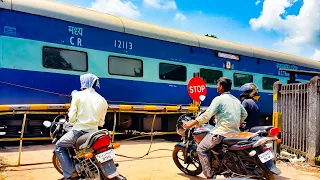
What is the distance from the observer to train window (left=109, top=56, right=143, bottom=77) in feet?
28.8

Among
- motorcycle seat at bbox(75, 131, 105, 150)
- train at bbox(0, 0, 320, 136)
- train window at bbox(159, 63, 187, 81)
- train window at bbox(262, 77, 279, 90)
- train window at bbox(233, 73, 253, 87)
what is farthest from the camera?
train window at bbox(262, 77, 279, 90)

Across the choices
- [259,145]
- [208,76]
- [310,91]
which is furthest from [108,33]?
[259,145]

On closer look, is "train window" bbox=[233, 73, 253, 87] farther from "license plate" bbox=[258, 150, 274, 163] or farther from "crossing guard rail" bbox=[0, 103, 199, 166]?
"license plate" bbox=[258, 150, 274, 163]

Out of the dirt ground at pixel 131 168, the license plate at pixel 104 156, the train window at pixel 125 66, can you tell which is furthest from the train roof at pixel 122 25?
the license plate at pixel 104 156

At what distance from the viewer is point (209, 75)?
11070mm

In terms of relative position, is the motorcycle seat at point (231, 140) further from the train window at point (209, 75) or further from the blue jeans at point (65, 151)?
the train window at point (209, 75)

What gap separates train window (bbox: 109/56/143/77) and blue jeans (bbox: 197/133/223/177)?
4.64 metres

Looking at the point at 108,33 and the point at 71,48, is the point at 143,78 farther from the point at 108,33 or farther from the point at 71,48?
Result: the point at 71,48

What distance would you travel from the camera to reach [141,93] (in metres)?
9.38

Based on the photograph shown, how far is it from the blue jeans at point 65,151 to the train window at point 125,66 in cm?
455

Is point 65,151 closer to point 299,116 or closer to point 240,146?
point 240,146

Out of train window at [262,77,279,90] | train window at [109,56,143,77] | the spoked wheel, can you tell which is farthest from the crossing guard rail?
train window at [262,77,279,90]

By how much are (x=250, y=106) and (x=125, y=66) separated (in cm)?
445

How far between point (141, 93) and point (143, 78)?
1.39 ft
